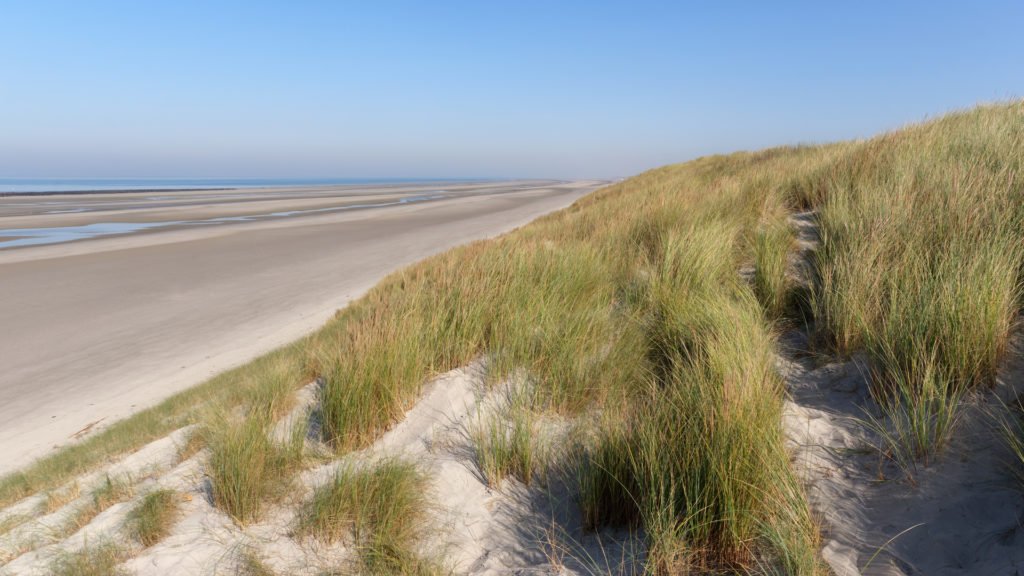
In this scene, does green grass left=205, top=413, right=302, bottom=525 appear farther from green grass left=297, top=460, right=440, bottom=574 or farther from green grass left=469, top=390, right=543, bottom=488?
green grass left=469, top=390, right=543, bottom=488

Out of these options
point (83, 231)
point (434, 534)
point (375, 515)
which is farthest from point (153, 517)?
point (83, 231)

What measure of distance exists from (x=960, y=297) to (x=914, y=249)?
1.10m

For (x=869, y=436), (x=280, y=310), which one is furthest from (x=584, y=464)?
(x=280, y=310)

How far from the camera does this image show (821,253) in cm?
464

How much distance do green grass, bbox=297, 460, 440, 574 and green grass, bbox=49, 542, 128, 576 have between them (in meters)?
0.88

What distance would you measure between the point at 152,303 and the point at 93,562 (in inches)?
422

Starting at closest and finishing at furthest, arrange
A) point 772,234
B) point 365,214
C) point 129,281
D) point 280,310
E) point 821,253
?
point 821,253
point 772,234
point 280,310
point 129,281
point 365,214

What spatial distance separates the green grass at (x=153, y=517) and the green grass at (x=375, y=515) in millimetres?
770

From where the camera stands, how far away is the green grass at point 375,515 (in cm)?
260

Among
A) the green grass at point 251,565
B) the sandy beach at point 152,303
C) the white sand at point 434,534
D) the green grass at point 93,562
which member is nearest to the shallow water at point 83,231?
the sandy beach at point 152,303

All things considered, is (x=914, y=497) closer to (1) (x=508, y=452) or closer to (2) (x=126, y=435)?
(1) (x=508, y=452)

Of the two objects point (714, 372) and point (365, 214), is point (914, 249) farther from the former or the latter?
point (365, 214)

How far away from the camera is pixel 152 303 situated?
11.9m

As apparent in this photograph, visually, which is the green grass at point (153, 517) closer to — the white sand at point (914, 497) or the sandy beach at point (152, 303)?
the white sand at point (914, 497)
